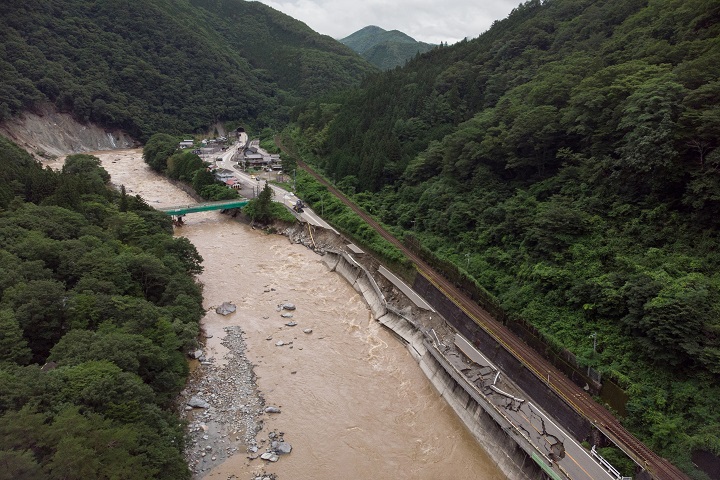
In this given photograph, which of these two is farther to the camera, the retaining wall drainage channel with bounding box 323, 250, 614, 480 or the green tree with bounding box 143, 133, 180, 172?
the green tree with bounding box 143, 133, 180, 172

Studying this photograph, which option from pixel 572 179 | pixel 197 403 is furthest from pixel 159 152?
pixel 572 179

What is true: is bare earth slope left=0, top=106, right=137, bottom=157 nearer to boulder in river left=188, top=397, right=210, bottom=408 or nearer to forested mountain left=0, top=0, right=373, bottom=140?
forested mountain left=0, top=0, right=373, bottom=140

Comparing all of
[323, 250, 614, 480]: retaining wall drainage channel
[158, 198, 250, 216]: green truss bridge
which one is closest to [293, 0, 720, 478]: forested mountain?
[323, 250, 614, 480]: retaining wall drainage channel

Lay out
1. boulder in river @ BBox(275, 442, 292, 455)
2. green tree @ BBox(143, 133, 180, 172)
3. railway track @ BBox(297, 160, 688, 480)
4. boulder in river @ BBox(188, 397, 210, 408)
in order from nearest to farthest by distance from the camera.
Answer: railway track @ BBox(297, 160, 688, 480) → boulder in river @ BBox(275, 442, 292, 455) → boulder in river @ BBox(188, 397, 210, 408) → green tree @ BBox(143, 133, 180, 172)

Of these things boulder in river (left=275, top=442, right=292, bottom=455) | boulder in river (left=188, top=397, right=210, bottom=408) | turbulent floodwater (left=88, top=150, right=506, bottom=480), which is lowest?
boulder in river (left=188, top=397, right=210, bottom=408)

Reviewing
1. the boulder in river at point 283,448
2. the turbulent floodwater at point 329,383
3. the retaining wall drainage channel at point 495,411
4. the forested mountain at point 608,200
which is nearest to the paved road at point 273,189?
the forested mountain at point 608,200

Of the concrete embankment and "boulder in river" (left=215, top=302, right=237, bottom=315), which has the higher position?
the concrete embankment

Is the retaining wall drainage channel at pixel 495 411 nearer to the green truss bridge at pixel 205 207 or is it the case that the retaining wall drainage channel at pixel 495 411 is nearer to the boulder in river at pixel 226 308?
the boulder in river at pixel 226 308

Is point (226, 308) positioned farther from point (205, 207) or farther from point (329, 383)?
point (205, 207)
